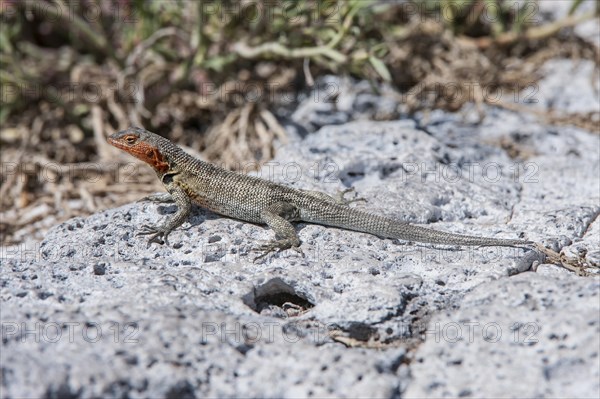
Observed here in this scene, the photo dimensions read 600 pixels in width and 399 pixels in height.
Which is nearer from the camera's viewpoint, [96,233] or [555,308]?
[555,308]

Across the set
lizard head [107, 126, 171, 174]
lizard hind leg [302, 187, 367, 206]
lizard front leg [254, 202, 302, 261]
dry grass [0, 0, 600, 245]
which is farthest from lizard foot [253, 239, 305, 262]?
dry grass [0, 0, 600, 245]

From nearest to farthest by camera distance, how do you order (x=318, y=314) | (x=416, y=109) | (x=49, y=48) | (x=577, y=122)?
(x=318, y=314), (x=577, y=122), (x=416, y=109), (x=49, y=48)

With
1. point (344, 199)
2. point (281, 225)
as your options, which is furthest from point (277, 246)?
point (344, 199)

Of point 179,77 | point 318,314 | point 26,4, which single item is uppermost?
point 26,4

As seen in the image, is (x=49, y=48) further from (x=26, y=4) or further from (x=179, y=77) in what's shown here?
(x=179, y=77)

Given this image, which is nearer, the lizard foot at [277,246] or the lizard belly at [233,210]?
the lizard foot at [277,246]

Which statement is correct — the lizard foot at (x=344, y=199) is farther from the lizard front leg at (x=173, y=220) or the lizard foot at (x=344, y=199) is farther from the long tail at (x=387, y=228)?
the lizard front leg at (x=173, y=220)

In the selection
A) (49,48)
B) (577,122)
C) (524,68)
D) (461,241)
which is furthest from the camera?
(49,48)

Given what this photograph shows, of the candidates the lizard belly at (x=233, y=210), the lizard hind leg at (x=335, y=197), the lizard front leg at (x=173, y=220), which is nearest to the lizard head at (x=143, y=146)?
the lizard front leg at (x=173, y=220)

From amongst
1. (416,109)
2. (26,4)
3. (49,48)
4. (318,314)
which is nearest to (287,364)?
(318,314)
